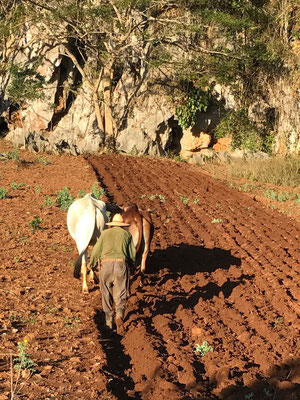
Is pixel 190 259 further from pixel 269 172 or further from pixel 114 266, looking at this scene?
pixel 269 172

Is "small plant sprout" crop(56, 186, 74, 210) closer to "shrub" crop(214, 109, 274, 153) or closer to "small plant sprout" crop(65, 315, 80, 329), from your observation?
"small plant sprout" crop(65, 315, 80, 329)

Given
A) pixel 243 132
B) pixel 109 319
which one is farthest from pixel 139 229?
pixel 243 132

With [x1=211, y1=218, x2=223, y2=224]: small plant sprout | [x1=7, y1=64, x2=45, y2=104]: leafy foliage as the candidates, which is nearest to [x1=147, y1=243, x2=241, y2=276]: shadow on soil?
[x1=211, y1=218, x2=223, y2=224]: small plant sprout

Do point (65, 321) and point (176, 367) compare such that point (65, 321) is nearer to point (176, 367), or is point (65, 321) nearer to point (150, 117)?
point (176, 367)

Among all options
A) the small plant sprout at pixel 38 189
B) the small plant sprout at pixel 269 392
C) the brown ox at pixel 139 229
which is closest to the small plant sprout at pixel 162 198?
the small plant sprout at pixel 38 189

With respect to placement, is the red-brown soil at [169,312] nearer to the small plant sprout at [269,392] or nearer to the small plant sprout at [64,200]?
the small plant sprout at [269,392]

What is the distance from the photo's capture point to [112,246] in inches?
287

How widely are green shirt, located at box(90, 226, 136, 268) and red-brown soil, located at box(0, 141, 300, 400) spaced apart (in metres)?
0.83

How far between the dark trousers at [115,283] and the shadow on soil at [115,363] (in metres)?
0.29

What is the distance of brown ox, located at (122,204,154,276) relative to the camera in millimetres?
8695

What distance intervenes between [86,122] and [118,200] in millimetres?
14706

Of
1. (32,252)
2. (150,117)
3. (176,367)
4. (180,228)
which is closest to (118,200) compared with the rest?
(180,228)

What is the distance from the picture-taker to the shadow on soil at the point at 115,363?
18.9 feet

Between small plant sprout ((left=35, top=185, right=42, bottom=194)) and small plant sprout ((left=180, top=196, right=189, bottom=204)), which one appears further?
small plant sprout ((left=35, top=185, right=42, bottom=194))
